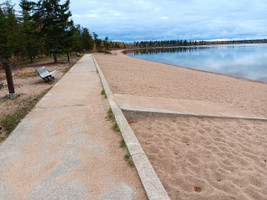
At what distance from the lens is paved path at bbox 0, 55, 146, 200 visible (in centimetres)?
237

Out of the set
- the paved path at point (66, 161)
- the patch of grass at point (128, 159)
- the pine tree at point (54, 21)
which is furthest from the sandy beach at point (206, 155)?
the pine tree at point (54, 21)

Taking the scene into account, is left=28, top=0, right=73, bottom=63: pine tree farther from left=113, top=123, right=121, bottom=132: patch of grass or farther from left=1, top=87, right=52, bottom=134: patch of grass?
left=113, top=123, right=121, bottom=132: patch of grass

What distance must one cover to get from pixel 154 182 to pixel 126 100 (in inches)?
152

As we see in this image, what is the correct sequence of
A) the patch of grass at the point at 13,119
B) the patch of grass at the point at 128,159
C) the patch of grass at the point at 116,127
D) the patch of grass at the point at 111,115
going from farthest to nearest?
the patch of grass at the point at 111,115, the patch of grass at the point at 13,119, the patch of grass at the point at 116,127, the patch of grass at the point at 128,159

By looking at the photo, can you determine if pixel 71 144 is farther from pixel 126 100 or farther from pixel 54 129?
pixel 126 100

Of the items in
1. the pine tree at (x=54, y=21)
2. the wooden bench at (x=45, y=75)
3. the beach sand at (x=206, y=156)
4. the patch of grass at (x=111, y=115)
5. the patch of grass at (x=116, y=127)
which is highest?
the pine tree at (x=54, y=21)

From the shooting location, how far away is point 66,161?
2967 millimetres

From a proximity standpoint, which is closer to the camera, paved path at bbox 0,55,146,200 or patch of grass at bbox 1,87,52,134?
paved path at bbox 0,55,146,200

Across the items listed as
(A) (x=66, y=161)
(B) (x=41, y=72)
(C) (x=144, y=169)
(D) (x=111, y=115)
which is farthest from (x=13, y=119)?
(B) (x=41, y=72)

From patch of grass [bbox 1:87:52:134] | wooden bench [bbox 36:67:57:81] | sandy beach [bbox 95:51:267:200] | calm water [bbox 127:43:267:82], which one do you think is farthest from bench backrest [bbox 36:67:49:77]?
calm water [bbox 127:43:267:82]

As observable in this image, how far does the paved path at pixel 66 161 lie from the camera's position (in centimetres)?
237

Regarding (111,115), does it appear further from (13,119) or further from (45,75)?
(45,75)

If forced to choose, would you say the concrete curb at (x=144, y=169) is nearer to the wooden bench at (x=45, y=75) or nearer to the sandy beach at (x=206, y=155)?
the sandy beach at (x=206, y=155)

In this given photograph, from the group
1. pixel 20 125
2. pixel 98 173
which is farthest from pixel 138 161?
pixel 20 125
